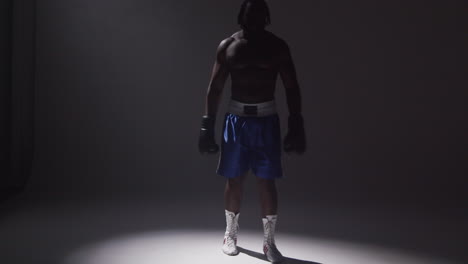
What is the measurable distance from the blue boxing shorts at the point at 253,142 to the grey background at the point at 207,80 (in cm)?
145

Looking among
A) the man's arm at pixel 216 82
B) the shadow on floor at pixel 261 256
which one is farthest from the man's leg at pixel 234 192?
the man's arm at pixel 216 82

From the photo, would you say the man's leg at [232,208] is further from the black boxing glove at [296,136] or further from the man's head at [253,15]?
the man's head at [253,15]

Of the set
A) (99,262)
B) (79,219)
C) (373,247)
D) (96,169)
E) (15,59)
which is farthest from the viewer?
(96,169)

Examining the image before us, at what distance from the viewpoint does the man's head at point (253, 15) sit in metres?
2.55

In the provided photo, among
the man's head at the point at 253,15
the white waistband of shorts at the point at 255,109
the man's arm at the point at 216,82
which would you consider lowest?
the white waistband of shorts at the point at 255,109

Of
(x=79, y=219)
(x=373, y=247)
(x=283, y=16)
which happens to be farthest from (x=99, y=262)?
(x=283, y=16)

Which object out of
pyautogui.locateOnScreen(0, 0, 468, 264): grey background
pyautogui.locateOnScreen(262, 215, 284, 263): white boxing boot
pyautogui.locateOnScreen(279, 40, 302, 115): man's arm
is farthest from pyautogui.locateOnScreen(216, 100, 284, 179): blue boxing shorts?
pyautogui.locateOnScreen(0, 0, 468, 264): grey background

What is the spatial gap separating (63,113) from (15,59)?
60cm

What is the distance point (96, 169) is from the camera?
404cm

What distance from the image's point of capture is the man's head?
255 cm

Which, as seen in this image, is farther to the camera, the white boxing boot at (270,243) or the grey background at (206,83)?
the grey background at (206,83)

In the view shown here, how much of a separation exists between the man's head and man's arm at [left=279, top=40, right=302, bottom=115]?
0.16 m

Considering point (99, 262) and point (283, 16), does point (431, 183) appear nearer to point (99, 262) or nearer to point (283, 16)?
point (283, 16)

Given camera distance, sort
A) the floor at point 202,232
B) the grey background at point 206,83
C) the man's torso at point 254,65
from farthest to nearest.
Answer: the grey background at point 206,83
the floor at point 202,232
the man's torso at point 254,65
